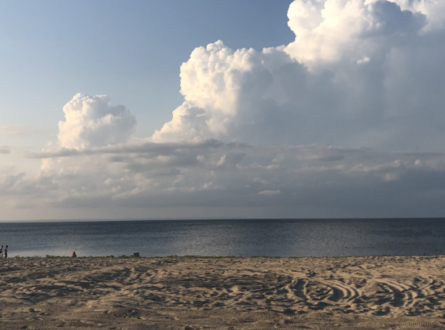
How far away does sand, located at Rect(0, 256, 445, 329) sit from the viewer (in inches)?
355

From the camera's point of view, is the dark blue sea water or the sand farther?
the dark blue sea water

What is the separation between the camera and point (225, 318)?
9.35 m

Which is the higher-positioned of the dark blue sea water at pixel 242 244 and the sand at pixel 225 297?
the sand at pixel 225 297

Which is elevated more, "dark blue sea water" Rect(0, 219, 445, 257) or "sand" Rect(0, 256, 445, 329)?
"sand" Rect(0, 256, 445, 329)

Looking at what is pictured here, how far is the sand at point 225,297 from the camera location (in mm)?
9016

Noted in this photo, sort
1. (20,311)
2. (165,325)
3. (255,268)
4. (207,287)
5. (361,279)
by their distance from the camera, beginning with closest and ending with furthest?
(165,325) < (20,311) < (207,287) < (361,279) < (255,268)

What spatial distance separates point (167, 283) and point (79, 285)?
3427mm

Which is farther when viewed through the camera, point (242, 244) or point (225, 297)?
point (242, 244)

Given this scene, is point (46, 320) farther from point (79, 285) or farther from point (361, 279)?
point (361, 279)

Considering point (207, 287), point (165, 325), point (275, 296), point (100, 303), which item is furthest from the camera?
point (207, 287)

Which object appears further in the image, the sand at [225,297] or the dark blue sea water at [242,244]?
the dark blue sea water at [242,244]

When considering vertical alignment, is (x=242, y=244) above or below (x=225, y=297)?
below

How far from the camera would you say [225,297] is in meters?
11.9

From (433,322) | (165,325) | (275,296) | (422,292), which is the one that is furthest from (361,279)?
(165,325)
